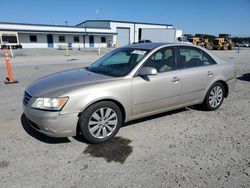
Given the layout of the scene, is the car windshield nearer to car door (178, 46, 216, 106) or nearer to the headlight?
car door (178, 46, 216, 106)

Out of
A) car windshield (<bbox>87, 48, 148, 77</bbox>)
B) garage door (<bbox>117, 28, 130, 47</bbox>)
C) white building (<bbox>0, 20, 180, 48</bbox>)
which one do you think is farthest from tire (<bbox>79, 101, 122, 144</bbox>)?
garage door (<bbox>117, 28, 130, 47</bbox>)

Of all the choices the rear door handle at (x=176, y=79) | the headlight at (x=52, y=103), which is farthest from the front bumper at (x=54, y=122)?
the rear door handle at (x=176, y=79)

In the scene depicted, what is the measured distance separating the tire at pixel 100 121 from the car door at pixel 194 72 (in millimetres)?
1535

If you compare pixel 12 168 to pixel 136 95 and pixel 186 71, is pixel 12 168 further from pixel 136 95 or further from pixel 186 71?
pixel 186 71

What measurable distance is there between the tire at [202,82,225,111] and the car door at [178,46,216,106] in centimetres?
19

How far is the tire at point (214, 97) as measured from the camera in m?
4.52

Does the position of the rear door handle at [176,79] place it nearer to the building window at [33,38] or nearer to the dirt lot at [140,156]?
the dirt lot at [140,156]

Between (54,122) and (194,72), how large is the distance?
9.41ft

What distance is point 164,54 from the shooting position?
3926 millimetres

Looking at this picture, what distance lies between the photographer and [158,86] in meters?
3.66

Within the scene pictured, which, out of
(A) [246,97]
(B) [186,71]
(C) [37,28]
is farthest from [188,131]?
(C) [37,28]

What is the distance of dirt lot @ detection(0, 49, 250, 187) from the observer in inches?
97.3

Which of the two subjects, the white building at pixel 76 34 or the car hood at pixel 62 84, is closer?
the car hood at pixel 62 84

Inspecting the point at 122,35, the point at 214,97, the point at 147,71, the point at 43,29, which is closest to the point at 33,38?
the point at 43,29
